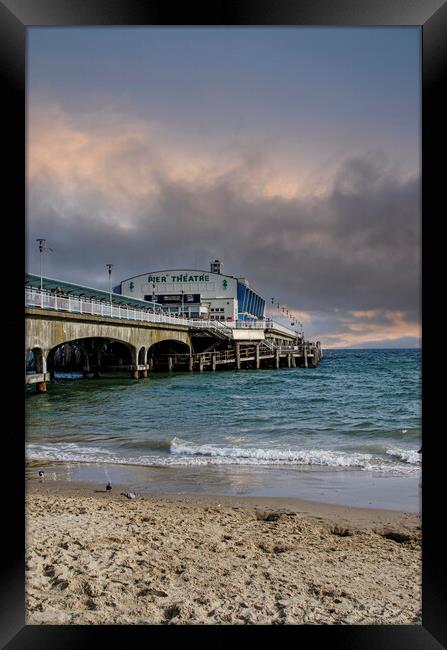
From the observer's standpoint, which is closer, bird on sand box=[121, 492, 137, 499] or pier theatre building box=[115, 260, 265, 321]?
bird on sand box=[121, 492, 137, 499]

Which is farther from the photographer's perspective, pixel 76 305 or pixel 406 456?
pixel 76 305

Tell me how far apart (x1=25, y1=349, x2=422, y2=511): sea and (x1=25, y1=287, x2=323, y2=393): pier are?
148 centimetres

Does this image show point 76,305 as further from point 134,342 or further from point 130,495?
point 130,495

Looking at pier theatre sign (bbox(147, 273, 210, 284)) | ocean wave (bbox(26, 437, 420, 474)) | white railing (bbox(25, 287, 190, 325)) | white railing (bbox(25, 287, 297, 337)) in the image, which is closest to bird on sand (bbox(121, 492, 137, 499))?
ocean wave (bbox(26, 437, 420, 474))

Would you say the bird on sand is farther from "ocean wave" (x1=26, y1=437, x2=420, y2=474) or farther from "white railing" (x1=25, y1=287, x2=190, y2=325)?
"white railing" (x1=25, y1=287, x2=190, y2=325)

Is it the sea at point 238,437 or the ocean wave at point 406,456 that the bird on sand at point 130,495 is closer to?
the sea at point 238,437

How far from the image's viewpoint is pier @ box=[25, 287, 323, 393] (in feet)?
36.0

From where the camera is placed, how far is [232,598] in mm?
2129

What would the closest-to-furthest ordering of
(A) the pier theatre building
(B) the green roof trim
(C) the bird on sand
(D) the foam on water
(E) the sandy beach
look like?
1. (E) the sandy beach
2. (C) the bird on sand
3. (D) the foam on water
4. (B) the green roof trim
5. (A) the pier theatre building

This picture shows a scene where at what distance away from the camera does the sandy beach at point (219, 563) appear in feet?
6.68
